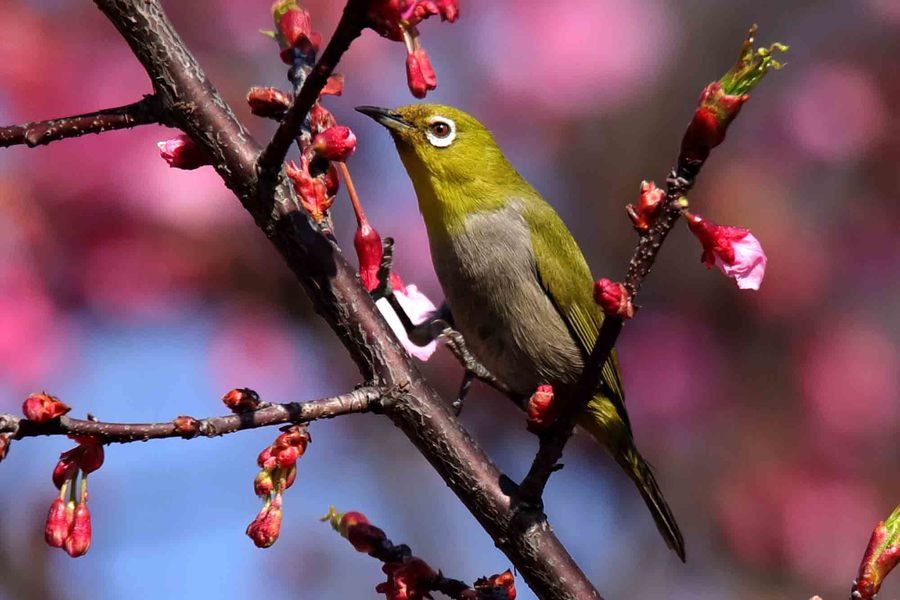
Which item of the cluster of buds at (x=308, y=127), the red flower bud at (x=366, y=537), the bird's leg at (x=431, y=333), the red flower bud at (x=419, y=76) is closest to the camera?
the red flower bud at (x=419, y=76)

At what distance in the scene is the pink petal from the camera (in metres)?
1.88

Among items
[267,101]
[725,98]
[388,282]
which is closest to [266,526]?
[267,101]

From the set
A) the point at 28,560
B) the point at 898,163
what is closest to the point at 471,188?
the point at 898,163

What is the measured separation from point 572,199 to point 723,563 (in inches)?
78.7

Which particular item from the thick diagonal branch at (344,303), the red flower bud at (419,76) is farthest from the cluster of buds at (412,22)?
the thick diagonal branch at (344,303)

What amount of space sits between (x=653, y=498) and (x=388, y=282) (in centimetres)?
169

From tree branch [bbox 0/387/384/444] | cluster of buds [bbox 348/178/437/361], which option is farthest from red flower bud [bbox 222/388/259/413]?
cluster of buds [bbox 348/178/437/361]

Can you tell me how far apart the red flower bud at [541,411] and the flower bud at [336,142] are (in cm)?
61

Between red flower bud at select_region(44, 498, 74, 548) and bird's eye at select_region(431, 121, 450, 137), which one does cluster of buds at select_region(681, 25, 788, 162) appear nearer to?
red flower bud at select_region(44, 498, 74, 548)

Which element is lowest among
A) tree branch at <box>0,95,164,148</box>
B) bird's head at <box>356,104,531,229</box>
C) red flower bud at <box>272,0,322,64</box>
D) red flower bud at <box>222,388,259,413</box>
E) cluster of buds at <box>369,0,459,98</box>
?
red flower bud at <box>222,388,259,413</box>

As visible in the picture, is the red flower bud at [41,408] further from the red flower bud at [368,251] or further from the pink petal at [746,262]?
the pink petal at [746,262]

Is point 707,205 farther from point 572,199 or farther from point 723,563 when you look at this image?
point 723,563

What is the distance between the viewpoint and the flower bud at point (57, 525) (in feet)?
6.27

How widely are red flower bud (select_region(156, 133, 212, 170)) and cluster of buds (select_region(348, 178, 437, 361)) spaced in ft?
1.39
